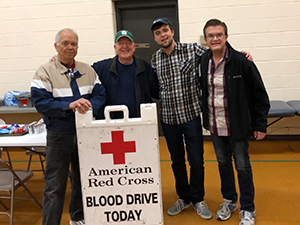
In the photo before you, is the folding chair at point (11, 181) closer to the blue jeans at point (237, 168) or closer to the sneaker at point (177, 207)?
the sneaker at point (177, 207)

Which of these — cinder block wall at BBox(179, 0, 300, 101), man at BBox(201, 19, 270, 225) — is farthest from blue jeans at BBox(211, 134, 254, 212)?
cinder block wall at BBox(179, 0, 300, 101)

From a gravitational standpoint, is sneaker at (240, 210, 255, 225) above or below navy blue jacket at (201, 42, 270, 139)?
below

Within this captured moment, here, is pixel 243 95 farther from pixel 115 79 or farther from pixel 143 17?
pixel 143 17

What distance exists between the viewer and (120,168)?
164cm

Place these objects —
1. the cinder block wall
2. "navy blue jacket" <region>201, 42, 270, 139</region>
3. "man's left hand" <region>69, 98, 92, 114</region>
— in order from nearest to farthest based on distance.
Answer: "man's left hand" <region>69, 98, 92, 114</region>, "navy blue jacket" <region>201, 42, 270, 139</region>, the cinder block wall

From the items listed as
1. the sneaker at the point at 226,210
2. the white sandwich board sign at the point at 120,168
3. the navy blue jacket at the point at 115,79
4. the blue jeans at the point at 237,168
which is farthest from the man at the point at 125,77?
the sneaker at the point at 226,210

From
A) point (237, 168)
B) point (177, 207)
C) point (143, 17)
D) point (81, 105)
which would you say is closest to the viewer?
point (81, 105)

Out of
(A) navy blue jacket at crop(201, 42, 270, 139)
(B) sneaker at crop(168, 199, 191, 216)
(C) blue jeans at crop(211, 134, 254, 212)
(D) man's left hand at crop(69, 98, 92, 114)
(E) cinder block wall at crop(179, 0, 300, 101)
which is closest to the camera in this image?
(D) man's left hand at crop(69, 98, 92, 114)

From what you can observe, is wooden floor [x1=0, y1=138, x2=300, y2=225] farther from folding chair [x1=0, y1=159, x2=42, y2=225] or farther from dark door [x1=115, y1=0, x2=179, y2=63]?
dark door [x1=115, y1=0, x2=179, y2=63]

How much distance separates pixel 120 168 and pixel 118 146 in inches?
5.3

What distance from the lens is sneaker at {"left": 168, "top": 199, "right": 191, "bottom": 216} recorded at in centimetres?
221

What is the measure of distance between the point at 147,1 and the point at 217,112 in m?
2.46

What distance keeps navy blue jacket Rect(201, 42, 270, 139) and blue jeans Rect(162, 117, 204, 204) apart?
11.0 inches

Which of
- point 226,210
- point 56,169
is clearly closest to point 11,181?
point 56,169
